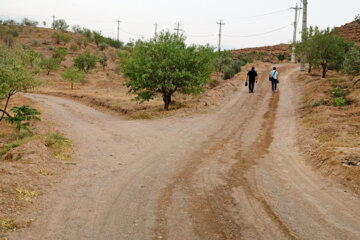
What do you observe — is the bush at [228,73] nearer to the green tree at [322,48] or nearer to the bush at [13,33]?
the green tree at [322,48]

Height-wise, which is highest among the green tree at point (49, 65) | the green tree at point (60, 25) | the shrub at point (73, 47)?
the green tree at point (60, 25)

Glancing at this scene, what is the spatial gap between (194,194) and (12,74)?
13.4m

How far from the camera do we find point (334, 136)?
10.2m

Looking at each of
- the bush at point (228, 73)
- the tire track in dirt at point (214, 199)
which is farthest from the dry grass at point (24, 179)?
the bush at point (228, 73)

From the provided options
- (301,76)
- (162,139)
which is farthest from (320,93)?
(162,139)

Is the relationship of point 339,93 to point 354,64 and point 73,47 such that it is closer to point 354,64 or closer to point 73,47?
point 354,64

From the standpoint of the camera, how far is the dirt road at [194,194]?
16.0 ft

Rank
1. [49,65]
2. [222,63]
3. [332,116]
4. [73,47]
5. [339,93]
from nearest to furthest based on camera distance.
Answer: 1. [332,116]
2. [339,93]
3. [222,63]
4. [49,65]
5. [73,47]

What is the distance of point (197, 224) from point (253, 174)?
9.91 ft

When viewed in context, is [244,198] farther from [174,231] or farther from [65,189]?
[65,189]

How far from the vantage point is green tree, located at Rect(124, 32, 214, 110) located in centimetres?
1919

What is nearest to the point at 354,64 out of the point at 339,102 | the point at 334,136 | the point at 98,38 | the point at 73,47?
the point at 339,102

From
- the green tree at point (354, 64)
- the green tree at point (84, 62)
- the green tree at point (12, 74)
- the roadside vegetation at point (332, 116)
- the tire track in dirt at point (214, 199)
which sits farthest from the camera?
the green tree at point (84, 62)

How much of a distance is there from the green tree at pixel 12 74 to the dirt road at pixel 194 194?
6.39m
